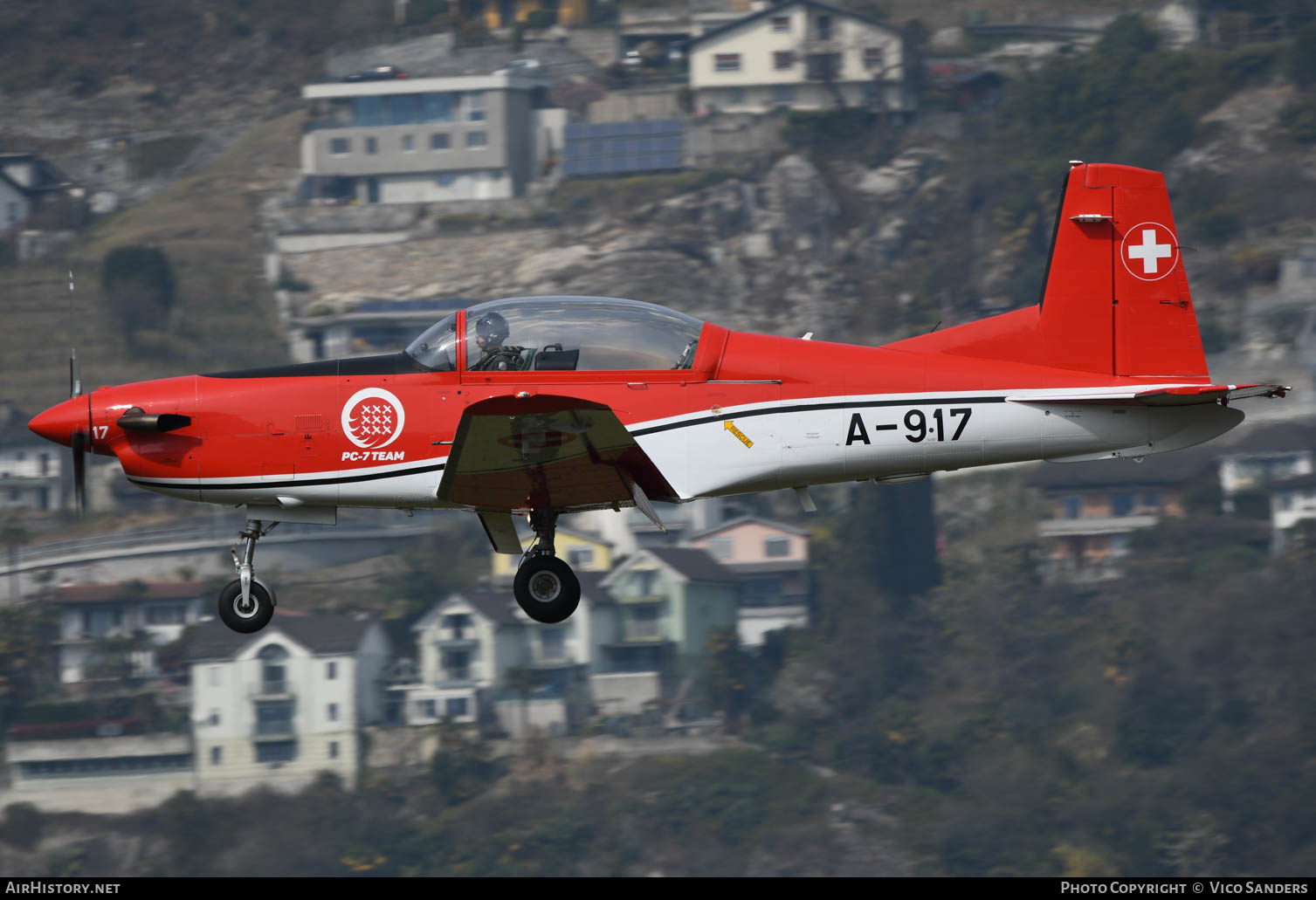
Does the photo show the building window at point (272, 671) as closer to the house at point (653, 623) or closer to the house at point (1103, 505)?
the house at point (653, 623)

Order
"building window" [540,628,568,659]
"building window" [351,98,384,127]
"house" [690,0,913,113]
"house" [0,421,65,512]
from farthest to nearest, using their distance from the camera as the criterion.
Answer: "building window" [351,98,384,127], "house" [690,0,913,113], "house" [0,421,65,512], "building window" [540,628,568,659]

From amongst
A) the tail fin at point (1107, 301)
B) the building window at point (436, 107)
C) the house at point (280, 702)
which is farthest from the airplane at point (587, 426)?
the building window at point (436, 107)

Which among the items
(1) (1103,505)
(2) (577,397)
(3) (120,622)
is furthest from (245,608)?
(1) (1103,505)

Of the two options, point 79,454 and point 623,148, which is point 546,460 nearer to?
point 79,454

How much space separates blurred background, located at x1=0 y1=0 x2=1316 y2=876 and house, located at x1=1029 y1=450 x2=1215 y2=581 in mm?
242

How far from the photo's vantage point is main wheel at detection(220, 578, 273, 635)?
11778 mm

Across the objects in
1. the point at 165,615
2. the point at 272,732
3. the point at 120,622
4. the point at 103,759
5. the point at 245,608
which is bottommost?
the point at 103,759

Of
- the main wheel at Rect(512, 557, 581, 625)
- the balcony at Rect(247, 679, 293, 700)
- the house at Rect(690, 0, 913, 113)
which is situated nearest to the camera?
the main wheel at Rect(512, 557, 581, 625)

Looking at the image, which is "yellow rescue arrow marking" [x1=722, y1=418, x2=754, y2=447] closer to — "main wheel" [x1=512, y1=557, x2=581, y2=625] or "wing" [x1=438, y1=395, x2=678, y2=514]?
"wing" [x1=438, y1=395, x2=678, y2=514]

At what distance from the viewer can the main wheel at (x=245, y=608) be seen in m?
11.8

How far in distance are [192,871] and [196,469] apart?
230 ft

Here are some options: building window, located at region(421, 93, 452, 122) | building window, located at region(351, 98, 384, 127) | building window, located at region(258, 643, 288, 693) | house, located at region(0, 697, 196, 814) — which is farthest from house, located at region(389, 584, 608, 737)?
building window, located at region(351, 98, 384, 127)

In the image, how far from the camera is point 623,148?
114875 mm

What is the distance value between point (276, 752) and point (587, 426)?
240 ft
